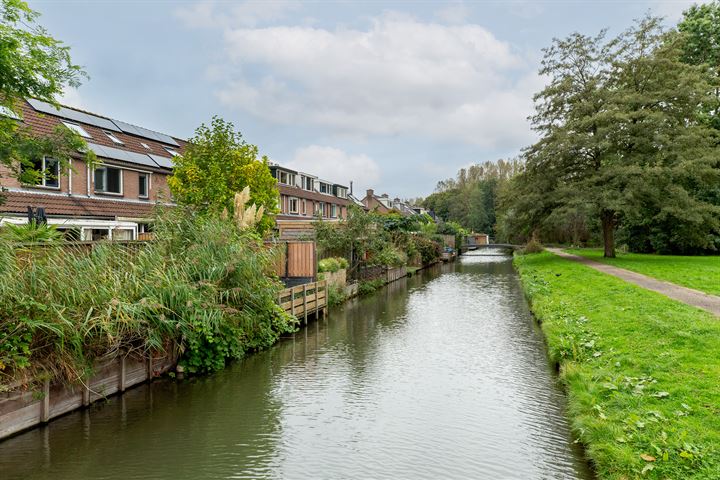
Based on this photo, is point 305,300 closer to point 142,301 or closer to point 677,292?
point 142,301

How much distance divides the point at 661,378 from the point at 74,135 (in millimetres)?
12911

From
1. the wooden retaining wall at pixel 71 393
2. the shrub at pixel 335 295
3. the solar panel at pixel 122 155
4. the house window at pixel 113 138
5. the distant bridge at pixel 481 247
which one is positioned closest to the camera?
the wooden retaining wall at pixel 71 393

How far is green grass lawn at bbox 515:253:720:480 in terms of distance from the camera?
5320 mm

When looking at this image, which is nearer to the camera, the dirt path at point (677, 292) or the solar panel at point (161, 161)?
the dirt path at point (677, 292)

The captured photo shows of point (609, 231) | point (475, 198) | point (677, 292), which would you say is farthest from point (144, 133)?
point (475, 198)

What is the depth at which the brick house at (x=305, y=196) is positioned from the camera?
3966 cm

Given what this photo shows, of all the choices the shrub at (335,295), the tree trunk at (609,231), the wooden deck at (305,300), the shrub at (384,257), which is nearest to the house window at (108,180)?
the shrub at (335,295)

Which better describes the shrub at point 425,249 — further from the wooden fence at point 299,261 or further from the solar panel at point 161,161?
the wooden fence at point 299,261

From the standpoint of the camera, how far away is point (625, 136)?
96.1ft

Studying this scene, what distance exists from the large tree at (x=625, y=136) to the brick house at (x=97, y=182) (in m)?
22.7

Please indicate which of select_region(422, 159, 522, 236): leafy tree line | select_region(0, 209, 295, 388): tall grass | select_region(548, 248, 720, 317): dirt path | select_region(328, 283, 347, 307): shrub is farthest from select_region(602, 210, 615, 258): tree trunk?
select_region(422, 159, 522, 236): leafy tree line

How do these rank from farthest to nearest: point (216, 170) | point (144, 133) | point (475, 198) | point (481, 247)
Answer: point (475, 198), point (481, 247), point (144, 133), point (216, 170)

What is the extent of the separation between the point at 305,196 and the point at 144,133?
17.8 m

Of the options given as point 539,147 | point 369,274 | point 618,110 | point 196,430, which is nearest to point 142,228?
point 369,274
